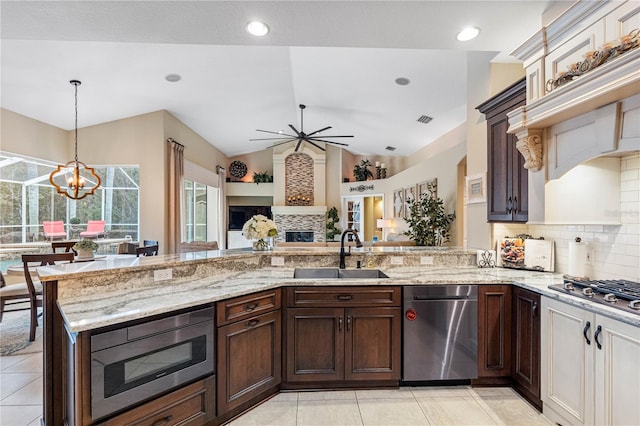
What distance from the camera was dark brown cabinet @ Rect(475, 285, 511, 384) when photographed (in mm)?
2574

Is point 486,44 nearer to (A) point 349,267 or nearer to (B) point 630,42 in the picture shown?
(B) point 630,42

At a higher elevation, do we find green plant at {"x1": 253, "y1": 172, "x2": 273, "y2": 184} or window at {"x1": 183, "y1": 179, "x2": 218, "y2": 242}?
green plant at {"x1": 253, "y1": 172, "x2": 273, "y2": 184}

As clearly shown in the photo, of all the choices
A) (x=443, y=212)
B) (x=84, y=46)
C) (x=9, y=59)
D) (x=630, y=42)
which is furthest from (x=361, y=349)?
(x=9, y=59)

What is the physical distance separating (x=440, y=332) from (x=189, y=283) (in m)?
2.01

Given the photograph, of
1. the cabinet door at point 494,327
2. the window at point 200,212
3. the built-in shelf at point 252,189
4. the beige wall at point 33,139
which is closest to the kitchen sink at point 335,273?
the cabinet door at point 494,327

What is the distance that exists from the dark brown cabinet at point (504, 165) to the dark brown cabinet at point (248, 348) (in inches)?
84.8

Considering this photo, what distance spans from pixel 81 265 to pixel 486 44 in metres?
3.59

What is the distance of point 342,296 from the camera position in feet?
8.28

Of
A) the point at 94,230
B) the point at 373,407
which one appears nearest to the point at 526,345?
the point at 373,407

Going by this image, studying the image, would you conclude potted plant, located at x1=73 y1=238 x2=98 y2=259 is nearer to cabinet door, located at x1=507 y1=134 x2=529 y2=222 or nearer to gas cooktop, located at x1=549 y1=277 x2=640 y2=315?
cabinet door, located at x1=507 y1=134 x2=529 y2=222

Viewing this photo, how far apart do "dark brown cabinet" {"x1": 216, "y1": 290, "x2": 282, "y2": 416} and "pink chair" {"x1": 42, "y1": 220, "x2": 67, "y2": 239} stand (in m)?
5.37

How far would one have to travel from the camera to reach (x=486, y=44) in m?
2.70

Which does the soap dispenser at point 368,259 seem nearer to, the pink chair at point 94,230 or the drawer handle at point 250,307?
the drawer handle at point 250,307

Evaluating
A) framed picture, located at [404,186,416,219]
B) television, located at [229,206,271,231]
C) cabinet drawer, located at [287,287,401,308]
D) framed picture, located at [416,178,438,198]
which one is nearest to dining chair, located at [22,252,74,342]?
cabinet drawer, located at [287,287,401,308]
